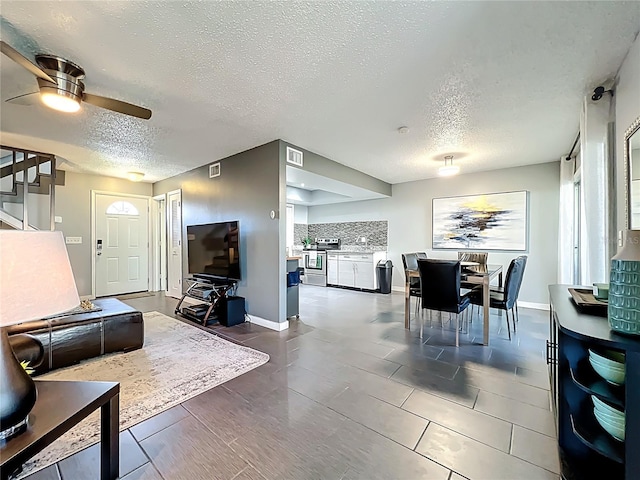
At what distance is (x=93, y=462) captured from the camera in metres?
1.46

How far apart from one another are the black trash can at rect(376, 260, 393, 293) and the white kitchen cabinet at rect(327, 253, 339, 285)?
3.66 feet

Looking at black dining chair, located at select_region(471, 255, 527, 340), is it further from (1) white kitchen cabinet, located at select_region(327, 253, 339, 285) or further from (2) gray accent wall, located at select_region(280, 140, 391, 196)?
(1) white kitchen cabinet, located at select_region(327, 253, 339, 285)

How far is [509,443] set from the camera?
1.60m

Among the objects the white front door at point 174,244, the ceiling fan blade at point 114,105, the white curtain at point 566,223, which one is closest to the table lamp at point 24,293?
the ceiling fan blade at point 114,105

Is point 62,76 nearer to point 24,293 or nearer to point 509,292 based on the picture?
point 24,293

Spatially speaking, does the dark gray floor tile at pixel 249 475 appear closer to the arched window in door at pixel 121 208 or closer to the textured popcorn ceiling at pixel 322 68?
the textured popcorn ceiling at pixel 322 68

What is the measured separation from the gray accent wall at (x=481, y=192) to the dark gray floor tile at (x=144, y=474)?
5.50m

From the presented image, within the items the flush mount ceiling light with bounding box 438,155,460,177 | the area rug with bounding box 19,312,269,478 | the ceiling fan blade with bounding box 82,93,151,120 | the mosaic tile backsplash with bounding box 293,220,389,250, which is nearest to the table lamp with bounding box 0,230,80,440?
the area rug with bounding box 19,312,269,478

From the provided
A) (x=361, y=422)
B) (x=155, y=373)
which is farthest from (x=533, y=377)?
(x=155, y=373)

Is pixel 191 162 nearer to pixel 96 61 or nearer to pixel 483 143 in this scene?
pixel 96 61

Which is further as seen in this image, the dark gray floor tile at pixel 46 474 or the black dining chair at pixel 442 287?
the black dining chair at pixel 442 287

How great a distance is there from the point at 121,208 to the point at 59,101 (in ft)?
14.9

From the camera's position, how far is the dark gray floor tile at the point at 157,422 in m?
1.69

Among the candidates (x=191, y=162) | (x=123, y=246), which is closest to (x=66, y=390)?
(x=191, y=162)
